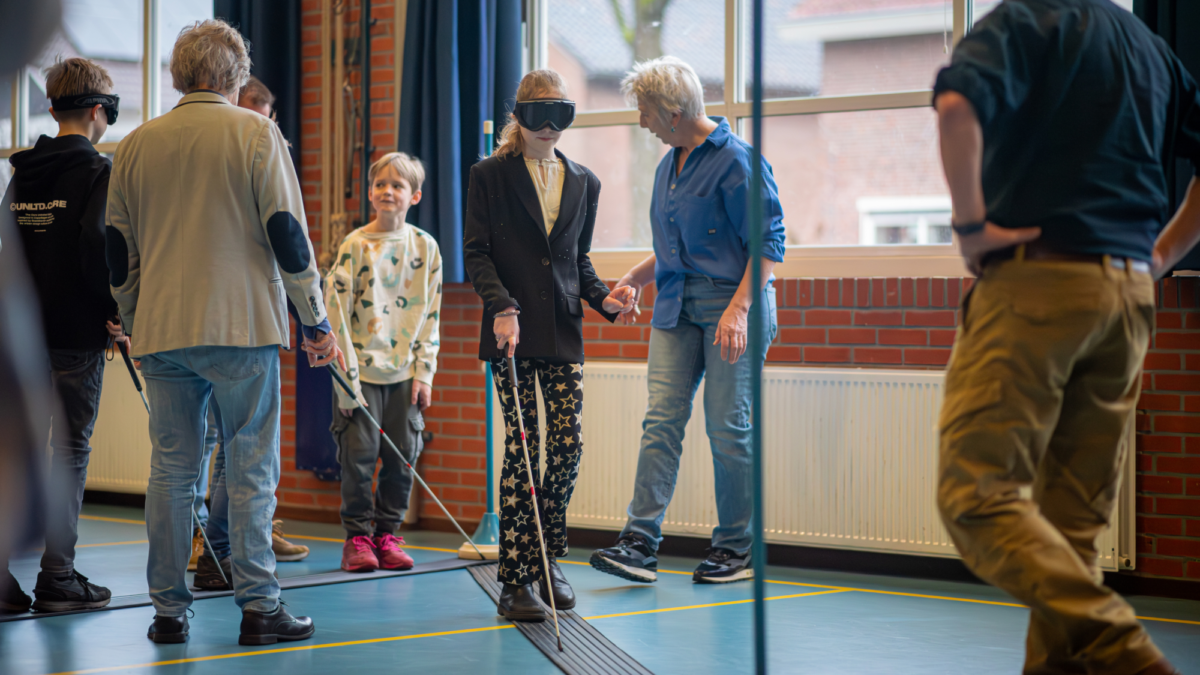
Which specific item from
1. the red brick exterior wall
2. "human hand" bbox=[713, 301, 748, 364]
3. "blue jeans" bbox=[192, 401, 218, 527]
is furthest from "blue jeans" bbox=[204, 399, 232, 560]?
"human hand" bbox=[713, 301, 748, 364]

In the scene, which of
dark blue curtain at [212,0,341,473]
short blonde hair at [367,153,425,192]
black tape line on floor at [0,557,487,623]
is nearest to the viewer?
black tape line on floor at [0,557,487,623]

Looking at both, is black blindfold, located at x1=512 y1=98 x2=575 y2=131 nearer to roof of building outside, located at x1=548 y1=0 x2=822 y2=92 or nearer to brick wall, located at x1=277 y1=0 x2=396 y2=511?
roof of building outside, located at x1=548 y1=0 x2=822 y2=92

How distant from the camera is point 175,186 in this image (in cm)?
238

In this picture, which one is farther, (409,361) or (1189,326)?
(409,361)

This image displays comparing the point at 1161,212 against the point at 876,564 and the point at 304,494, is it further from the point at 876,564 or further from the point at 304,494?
the point at 304,494

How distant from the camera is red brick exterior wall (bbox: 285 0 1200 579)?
10.4 feet

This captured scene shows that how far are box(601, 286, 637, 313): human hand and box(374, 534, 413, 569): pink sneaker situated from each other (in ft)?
4.03

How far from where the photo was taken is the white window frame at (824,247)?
352cm

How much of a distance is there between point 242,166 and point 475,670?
1.27m

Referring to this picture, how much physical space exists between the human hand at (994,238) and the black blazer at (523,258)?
4.28 feet

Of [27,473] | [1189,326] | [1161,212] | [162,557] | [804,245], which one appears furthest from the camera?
[804,245]

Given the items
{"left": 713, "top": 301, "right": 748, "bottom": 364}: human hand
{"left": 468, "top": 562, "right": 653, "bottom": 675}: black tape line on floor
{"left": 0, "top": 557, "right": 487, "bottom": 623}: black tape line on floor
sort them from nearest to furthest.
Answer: {"left": 468, "top": 562, "right": 653, "bottom": 675}: black tape line on floor → {"left": 0, "top": 557, "right": 487, "bottom": 623}: black tape line on floor → {"left": 713, "top": 301, "right": 748, "bottom": 364}: human hand

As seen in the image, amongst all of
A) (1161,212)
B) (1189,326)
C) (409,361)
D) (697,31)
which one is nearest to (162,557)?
(409,361)

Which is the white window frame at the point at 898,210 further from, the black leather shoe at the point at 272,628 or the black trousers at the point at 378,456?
the black leather shoe at the point at 272,628
